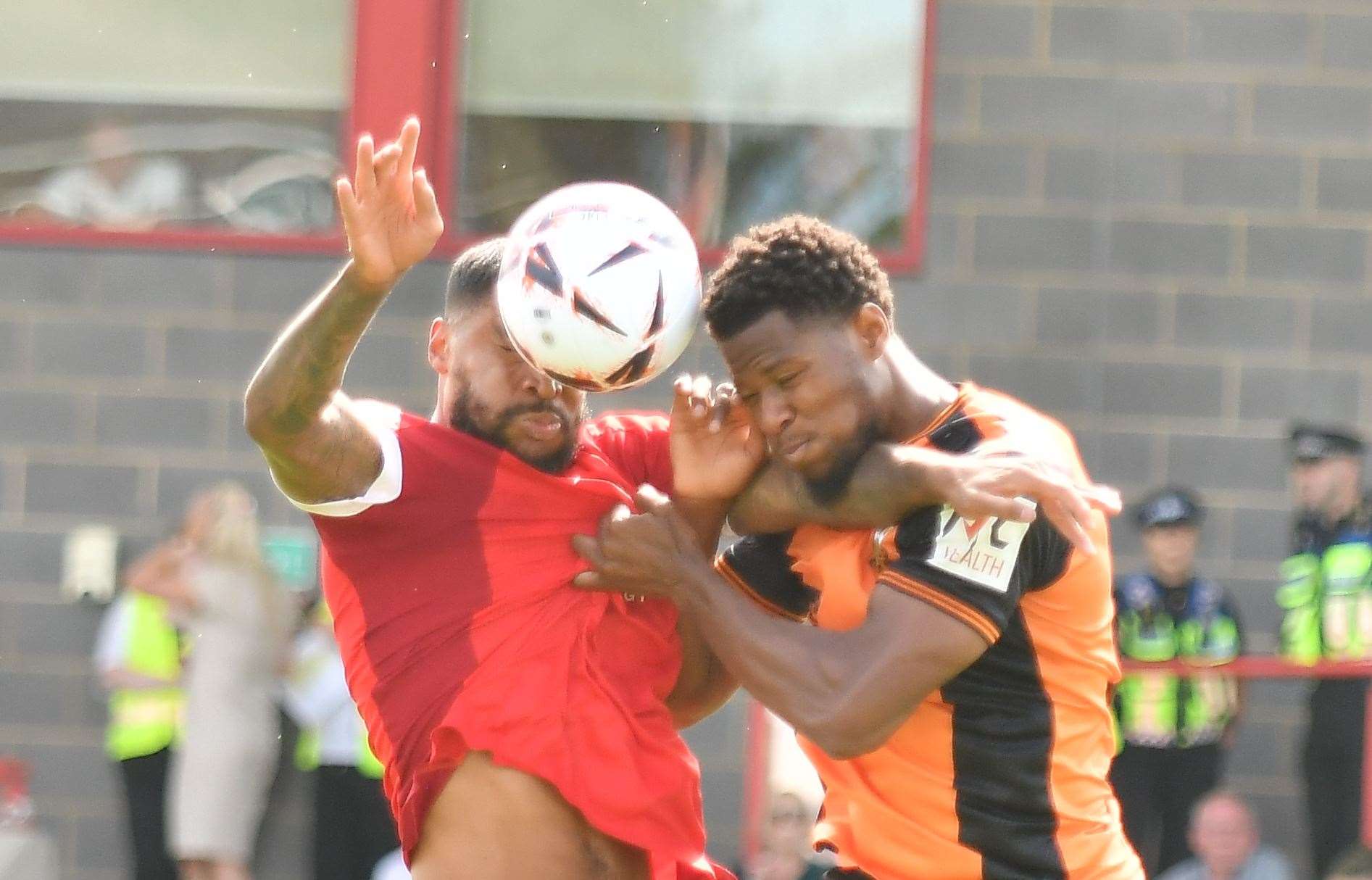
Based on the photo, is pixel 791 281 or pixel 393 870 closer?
pixel 791 281

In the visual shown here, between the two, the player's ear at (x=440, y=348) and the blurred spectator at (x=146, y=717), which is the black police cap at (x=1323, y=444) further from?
the player's ear at (x=440, y=348)

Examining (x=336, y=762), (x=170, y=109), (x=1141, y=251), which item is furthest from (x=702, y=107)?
(x=336, y=762)

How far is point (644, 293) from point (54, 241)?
602 cm

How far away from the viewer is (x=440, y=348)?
3850 millimetres

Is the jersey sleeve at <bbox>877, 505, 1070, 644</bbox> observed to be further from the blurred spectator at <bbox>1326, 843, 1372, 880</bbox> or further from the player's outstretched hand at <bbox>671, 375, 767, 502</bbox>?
the blurred spectator at <bbox>1326, 843, 1372, 880</bbox>

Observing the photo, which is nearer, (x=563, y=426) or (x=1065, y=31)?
(x=563, y=426)

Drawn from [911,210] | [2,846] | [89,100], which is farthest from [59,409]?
[911,210]

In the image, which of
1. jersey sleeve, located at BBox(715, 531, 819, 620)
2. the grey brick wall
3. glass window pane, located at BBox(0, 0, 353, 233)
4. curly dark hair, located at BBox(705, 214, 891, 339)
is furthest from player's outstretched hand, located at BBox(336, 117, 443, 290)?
glass window pane, located at BBox(0, 0, 353, 233)

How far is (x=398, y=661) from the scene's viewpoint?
366 centimetres

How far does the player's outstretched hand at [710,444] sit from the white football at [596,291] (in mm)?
171

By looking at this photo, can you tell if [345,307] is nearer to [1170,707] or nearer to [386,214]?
[386,214]

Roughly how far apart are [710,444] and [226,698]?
4359 mm

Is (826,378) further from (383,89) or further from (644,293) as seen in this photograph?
(383,89)

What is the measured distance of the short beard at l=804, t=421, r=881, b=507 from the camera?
361cm
